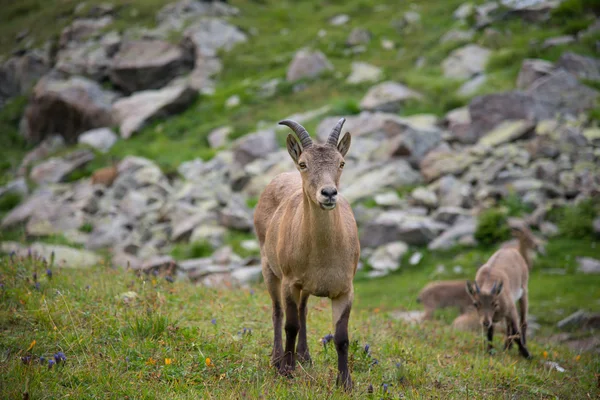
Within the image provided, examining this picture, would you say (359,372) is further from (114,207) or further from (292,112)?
(292,112)

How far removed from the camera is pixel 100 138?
2959 centimetres

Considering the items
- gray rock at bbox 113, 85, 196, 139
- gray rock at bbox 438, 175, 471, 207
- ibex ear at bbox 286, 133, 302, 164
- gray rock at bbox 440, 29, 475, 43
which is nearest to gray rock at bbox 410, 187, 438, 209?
gray rock at bbox 438, 175, 471, 207

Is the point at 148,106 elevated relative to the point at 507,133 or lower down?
lower down

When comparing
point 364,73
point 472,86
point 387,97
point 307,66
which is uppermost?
point 472,86

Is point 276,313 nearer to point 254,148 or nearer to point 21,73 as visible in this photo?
point 254,148

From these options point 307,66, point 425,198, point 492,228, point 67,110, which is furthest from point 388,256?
point 67,110

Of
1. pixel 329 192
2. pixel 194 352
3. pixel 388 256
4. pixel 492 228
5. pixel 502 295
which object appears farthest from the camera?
pixel 388 256

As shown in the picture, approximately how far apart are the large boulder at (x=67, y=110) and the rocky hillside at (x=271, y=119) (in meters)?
0.12

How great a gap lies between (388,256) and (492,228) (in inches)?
115

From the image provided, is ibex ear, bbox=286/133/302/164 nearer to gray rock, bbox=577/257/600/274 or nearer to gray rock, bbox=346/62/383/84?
gray rock, bbox=577/257/600/274

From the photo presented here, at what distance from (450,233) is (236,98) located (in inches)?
679

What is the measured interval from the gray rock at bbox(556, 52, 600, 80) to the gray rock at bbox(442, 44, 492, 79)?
392 cm

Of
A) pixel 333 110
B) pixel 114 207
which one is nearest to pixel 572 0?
pixel 333 110

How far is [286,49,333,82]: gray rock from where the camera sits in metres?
30.5
